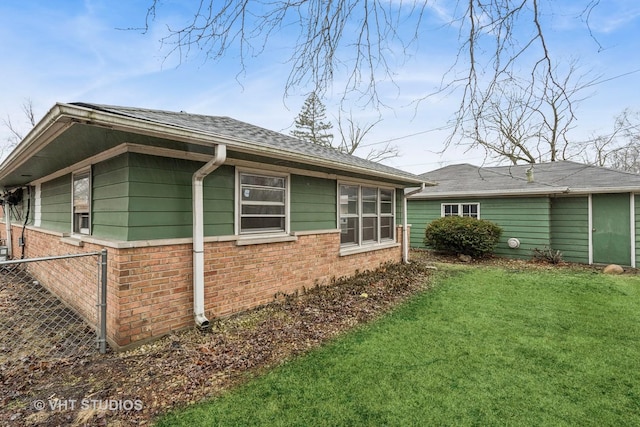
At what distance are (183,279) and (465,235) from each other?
869cm

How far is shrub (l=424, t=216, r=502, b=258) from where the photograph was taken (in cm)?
951

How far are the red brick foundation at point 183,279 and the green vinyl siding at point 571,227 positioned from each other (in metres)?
8.11

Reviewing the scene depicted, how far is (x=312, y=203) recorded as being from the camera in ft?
18.9

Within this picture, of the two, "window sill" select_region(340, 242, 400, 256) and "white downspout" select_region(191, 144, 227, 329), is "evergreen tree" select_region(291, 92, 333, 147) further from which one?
"white downspout" select_region(191, 144, 227, 329)

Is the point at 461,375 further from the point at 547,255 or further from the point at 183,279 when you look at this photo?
the point at 547,255

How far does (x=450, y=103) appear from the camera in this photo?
8.55 feet

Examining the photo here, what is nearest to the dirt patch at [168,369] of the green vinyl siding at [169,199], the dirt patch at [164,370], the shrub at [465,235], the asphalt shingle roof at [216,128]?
the dirt patch at [164,370]

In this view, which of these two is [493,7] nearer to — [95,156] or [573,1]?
[573,1]

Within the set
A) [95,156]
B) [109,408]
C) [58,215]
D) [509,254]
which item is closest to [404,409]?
[109,408]

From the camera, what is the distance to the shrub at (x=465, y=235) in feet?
31.2

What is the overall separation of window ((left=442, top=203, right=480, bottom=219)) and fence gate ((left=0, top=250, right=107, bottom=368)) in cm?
1091

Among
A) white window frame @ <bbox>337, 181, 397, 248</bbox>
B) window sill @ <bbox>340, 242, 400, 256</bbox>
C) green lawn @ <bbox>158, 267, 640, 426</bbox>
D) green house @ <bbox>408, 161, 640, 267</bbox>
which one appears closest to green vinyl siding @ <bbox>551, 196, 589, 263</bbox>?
green house @ <bbox>408, 161, 640, 267</bbox>

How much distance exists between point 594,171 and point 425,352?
11062 mm

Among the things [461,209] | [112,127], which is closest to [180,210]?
[112,127]
